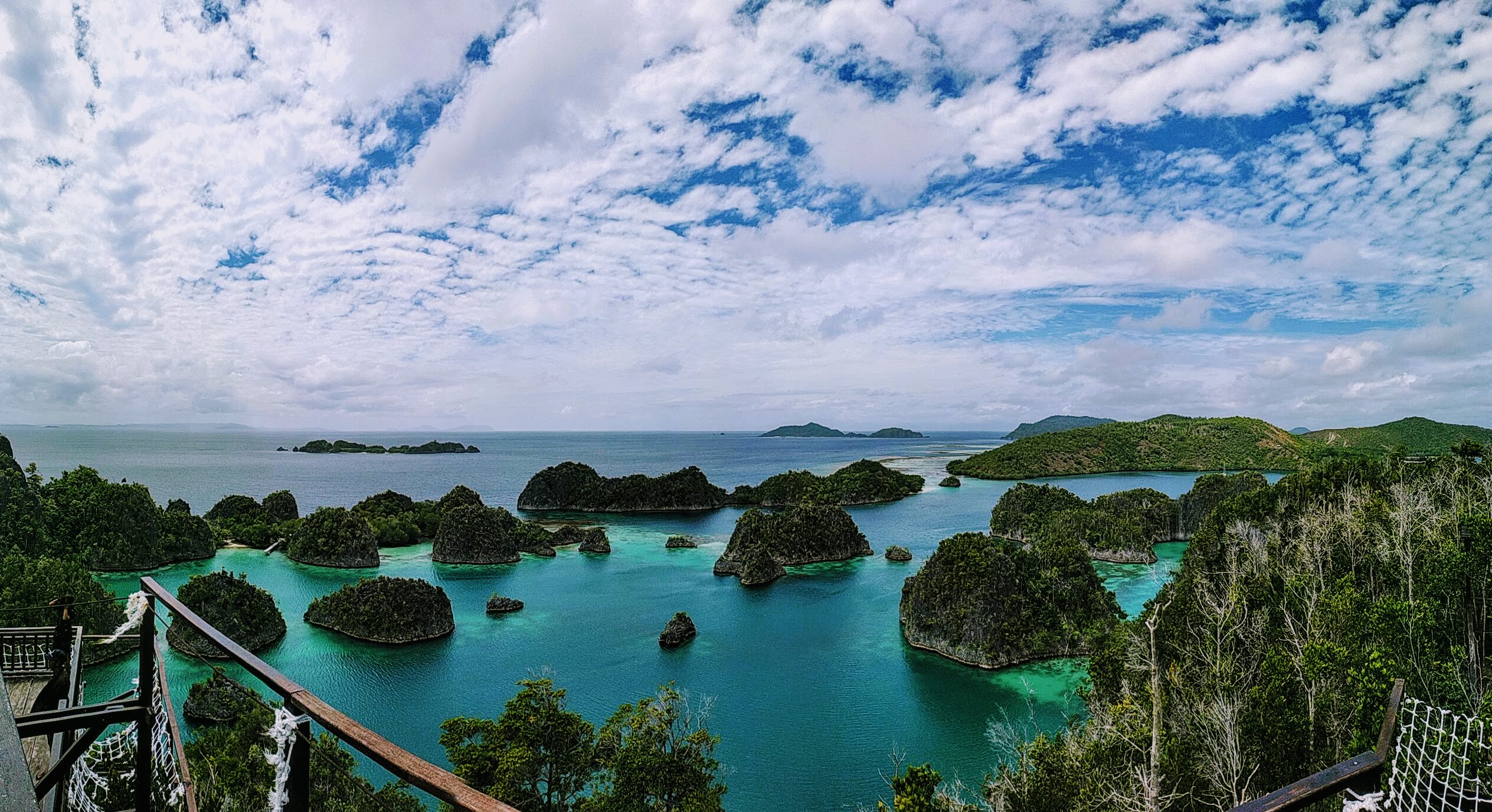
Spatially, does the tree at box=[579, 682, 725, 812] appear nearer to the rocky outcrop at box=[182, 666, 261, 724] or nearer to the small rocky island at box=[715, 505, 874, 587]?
the rocky outcrop at box=[182, 666, 261, 724]

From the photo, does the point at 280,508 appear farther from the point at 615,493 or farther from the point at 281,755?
the point at 281,755

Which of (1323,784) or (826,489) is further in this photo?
(826,489)

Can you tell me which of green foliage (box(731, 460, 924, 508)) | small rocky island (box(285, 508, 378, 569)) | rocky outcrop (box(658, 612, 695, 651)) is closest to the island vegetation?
rocky outcrop (box(658, 612, 695, 651))

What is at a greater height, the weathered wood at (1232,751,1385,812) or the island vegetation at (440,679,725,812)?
the weathered wood at (1232,751,1385,812)

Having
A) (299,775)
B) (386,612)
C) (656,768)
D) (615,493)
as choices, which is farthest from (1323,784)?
(615,493)

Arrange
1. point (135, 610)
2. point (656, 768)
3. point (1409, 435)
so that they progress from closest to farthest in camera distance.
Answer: point (135, 610), point (656, 768), point (1409, 435)

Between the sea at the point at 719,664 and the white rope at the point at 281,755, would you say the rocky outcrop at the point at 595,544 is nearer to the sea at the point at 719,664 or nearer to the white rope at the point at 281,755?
the sea at the point at 719,664

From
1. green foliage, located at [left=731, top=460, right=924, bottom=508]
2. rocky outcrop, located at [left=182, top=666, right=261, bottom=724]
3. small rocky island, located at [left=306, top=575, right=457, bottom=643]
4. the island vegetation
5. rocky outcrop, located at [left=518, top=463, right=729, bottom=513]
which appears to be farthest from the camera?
green foliage, located at [left=731, top=460, right=924, bottom=508]
